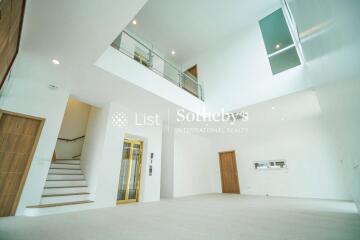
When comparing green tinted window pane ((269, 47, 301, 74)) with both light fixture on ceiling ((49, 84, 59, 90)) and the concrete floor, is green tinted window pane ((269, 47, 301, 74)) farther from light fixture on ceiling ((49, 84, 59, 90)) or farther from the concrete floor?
light fixture on ceiling ((49, 84, 59, 90))

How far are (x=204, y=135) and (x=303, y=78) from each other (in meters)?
5.46

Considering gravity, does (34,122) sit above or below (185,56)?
below

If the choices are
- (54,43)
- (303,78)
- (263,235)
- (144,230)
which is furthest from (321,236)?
(54,43)

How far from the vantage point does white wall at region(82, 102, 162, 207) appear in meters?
4.53

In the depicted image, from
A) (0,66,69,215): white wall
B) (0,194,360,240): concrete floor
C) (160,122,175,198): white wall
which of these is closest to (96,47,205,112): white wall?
(0,66,69,215): white wall

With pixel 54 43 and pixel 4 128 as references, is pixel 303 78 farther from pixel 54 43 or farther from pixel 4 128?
pixel 4 128

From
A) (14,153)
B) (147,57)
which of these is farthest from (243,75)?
(14,153)

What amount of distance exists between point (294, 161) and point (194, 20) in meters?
7.01

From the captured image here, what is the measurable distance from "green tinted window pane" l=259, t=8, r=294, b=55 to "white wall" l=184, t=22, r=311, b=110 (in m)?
0.20

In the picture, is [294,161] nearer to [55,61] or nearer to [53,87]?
[55,61]

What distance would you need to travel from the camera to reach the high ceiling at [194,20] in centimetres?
580

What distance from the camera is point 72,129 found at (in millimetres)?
6879

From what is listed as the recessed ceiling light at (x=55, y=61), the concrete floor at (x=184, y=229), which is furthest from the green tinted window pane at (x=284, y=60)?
the recessed ceiling light at (x=55, y=61)

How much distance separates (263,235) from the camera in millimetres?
2113
